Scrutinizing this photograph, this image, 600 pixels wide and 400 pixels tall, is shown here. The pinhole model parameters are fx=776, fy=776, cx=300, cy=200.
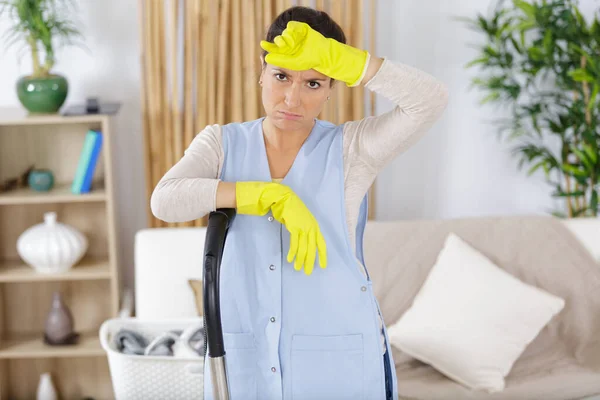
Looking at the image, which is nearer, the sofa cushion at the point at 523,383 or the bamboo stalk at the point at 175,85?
the sofa cushion at the point at 523,383

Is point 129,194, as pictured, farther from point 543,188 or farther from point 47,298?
point 543,188

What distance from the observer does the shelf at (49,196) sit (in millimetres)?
2898

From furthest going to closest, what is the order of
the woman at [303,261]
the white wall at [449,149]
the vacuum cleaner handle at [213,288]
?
the white wall at [449,149]
the woman at [303,261]
the vacuum cleaner handle at [213,288]

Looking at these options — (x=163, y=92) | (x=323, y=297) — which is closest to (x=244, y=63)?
(x=163, y=92)

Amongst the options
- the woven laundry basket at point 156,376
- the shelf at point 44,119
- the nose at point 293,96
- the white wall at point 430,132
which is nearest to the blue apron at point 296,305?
the nose at point 293,96

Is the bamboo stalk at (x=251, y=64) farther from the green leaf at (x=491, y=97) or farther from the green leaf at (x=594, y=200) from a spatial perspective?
the green leaf at (x=594, y=200)

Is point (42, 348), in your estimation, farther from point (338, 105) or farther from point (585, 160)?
point (585, 160)

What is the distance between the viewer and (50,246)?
9.49 feet

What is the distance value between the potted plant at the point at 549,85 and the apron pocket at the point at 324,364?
6.15ft

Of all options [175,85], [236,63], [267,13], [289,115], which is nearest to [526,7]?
[267,13]

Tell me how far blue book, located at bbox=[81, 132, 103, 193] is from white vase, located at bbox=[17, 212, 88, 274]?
0.52ft

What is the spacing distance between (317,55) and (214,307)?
1.47ft

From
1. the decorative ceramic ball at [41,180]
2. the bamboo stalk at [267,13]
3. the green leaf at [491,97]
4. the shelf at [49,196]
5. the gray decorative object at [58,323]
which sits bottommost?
the gray decorative object at [58,323]

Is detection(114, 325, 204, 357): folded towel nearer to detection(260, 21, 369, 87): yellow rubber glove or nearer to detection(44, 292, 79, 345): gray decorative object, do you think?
detection(44, 292, 79, 345): gray decorative object
